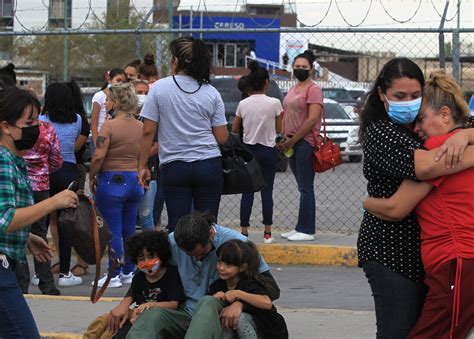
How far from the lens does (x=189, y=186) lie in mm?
7422

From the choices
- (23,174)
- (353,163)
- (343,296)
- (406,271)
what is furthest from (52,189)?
(353,163)

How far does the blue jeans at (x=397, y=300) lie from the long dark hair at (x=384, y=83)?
24.1 inches

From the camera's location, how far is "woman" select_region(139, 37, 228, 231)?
7375 millimetres

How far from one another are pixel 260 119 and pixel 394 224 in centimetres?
571

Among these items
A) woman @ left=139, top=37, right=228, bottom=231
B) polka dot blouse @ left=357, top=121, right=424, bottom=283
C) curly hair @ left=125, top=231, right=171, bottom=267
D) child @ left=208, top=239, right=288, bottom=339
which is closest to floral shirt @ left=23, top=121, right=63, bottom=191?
woman @ left=139, top=37, right=228, bottom=231

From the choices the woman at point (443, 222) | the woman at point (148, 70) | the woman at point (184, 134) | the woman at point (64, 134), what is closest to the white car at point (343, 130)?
the woman at point (148, 70)

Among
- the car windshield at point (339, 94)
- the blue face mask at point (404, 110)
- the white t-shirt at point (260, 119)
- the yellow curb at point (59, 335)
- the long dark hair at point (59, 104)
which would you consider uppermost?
the blue face mask at point (404, 110)

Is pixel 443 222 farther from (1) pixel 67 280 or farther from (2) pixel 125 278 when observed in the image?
(1) pixel 67 280

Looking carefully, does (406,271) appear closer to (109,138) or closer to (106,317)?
(106,317)

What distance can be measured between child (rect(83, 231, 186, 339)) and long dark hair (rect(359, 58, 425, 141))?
70.8 inches

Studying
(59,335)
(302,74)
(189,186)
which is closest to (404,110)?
(59,335)

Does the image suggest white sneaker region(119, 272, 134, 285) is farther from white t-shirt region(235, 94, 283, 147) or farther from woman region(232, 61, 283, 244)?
white t-shirt region(235, 94, 283, 147)

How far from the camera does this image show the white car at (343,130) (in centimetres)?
2039

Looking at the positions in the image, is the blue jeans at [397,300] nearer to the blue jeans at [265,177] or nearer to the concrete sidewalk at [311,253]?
the concrete sidewalk at [311,253]
